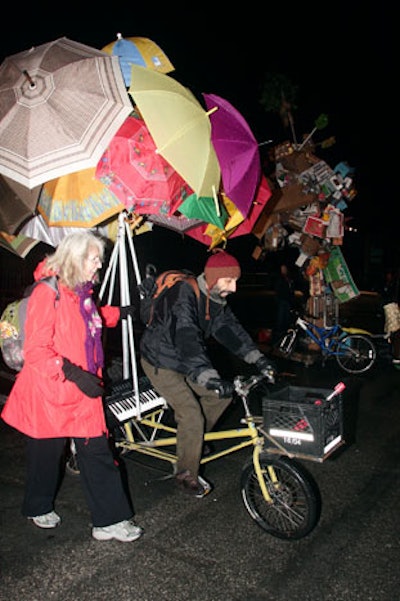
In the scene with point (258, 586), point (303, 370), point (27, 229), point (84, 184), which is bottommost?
point (303, 370)

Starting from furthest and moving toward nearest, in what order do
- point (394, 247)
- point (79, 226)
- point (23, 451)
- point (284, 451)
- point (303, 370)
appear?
point (394, 247) < point (303, 370) < point (23, 451) < point (79, 226) < point (284, 451)

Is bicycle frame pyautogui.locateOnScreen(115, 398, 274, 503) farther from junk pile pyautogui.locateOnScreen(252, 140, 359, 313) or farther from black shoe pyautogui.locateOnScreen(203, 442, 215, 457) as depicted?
junk pile pyautogui.locateOnScreen(252, 140, 359, 313)

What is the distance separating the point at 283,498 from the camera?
3467mm

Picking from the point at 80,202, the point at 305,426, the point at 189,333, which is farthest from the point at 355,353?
the point at 80,202

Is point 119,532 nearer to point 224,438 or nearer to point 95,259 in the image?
point 224,438

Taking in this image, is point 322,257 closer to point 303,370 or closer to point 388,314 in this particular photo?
point 388,314

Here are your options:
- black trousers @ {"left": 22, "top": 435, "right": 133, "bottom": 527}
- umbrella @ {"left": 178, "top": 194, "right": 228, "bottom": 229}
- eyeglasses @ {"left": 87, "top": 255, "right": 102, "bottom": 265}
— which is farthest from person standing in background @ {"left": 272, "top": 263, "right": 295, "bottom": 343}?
eyeglasses @ {"left": 87, "top": 255, "right": 102, "bottom": 265}

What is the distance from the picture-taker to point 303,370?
9.06 metres

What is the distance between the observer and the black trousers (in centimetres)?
332

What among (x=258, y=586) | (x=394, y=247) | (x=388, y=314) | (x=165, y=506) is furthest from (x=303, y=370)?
(x=394, y=247)

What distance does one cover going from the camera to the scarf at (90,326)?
337 cm

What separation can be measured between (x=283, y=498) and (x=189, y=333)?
1.44m

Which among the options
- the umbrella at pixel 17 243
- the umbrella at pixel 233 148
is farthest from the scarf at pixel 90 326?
the umbrella at pixel 17 243

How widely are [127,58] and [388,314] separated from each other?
774 cm
